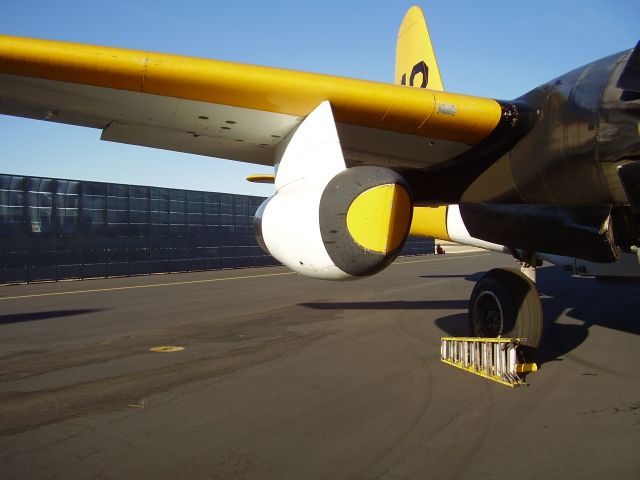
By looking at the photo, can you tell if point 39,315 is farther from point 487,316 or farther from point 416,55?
point 416,55

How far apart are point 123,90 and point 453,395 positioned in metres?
4.40

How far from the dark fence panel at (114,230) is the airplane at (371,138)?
18000 millimetres

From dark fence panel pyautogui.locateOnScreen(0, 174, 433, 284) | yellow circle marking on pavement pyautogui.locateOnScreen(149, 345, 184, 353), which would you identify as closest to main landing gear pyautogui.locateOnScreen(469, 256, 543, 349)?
yellow circle marking on pavement pyautogui.locateOnScreen(149, 345, 184, 353)

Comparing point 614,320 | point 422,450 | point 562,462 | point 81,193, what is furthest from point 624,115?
point 81,193

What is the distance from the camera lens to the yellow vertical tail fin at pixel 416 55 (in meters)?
12.1

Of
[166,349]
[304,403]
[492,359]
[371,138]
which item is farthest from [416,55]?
[304,403]

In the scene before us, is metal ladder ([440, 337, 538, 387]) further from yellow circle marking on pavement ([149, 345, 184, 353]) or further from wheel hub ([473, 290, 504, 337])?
yellow circle marking on pavement ([149, 345, 184, 353])

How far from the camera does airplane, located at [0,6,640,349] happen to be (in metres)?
4.18

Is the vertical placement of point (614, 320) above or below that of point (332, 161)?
below

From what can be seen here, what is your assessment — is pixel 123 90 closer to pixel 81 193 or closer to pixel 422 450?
pixel 422 450

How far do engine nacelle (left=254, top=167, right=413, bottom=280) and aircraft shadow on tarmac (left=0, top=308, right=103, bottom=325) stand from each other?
8.83 m

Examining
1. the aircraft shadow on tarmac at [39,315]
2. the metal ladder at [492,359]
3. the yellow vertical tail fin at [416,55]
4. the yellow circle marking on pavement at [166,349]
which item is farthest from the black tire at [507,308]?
the aircraft shadow on tarmac at [39,315]

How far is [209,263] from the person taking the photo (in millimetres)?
28609

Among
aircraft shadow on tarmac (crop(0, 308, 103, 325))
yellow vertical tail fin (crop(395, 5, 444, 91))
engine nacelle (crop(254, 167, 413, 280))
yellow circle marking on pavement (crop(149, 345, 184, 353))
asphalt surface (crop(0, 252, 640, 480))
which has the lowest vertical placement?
aircraft shadow on tarmac (crop(0, 308, 103, 325))
